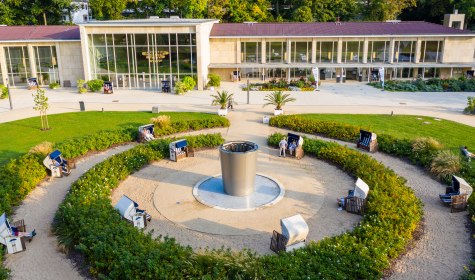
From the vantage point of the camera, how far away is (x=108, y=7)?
5247cm

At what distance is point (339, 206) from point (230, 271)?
5.87 meters

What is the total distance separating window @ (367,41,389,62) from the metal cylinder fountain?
30.9m

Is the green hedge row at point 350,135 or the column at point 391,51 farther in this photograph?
the column at point 391,51

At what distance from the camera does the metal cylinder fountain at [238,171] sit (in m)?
14.9

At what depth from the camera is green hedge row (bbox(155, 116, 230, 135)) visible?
22697mm

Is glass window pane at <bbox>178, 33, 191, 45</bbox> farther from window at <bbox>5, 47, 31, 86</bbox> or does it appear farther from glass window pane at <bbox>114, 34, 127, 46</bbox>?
window at <bbox>5, 47, 31, 86</bbox>

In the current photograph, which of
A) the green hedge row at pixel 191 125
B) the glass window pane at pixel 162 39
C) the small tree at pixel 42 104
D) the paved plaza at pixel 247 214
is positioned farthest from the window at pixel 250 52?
the small tree at pixel 42 104

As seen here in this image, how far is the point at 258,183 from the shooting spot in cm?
1627

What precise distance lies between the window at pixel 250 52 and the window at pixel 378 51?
11.1 m

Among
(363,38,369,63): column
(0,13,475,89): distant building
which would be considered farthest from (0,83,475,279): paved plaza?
(363,38,369,63): column

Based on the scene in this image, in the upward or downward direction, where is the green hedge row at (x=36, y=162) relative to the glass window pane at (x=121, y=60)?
downward

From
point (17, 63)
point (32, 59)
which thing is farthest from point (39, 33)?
point (17, 63)

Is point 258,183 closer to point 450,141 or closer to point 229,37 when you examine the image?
point 450,141

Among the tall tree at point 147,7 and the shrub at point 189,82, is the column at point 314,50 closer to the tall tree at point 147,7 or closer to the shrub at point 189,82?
the shrub at point 189,82
